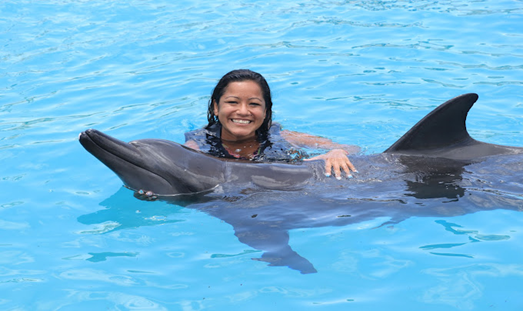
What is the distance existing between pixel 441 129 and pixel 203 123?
3752 millimetres

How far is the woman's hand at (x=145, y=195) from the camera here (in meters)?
5.09

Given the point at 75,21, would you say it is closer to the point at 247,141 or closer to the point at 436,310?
the point at 247,141

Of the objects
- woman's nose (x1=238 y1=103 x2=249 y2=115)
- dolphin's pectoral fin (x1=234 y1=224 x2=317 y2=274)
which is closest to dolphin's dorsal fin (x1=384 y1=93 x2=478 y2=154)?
dolphin's pectoral fin (x1=234 y1=224 x2=317 y2=274)

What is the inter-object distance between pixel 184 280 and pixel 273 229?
0.81 m

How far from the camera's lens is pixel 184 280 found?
434cm

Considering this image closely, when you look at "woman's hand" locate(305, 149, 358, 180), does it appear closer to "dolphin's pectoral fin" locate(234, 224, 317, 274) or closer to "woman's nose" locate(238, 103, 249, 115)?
"dolphin's pectoral fin" locate(234, 224, 317, 274)

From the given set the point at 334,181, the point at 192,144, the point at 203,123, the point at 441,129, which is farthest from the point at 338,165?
the point at 203,123

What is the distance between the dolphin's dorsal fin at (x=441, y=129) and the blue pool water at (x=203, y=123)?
59cm

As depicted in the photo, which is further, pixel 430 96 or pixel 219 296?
pixel 430 96

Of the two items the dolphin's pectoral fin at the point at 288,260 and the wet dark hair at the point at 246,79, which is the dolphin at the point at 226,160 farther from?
the wet dark hair at the point at 246,79

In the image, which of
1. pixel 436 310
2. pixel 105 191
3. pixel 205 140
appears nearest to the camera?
pixel 436 310

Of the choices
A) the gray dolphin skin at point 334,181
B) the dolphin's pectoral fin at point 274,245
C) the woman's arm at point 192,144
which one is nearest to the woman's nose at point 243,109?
the woman's arm at point 192,144

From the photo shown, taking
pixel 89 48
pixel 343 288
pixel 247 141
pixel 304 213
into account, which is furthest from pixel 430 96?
pixel 89 48

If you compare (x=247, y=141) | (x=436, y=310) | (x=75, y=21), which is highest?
(x=75, y=21)
